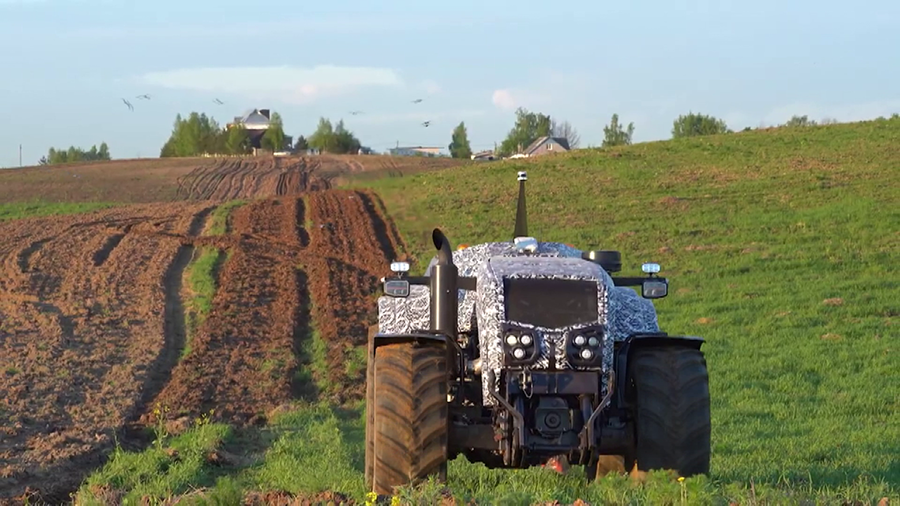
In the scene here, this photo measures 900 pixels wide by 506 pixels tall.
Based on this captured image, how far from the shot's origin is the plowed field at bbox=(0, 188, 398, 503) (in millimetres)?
13398

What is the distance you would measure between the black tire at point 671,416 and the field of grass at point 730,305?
0.23 metres

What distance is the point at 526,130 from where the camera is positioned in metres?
117

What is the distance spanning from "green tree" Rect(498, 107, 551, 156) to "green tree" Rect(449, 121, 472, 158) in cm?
1156

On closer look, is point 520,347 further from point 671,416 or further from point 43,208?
point 43,208

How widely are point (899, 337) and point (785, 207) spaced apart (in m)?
16.3

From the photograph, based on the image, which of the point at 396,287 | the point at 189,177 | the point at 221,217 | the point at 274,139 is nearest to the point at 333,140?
the point at 274,139

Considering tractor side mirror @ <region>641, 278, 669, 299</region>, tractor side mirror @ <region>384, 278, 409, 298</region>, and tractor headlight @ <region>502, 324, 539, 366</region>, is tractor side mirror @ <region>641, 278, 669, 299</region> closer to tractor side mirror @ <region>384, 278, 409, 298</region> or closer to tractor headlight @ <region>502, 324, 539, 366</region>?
tractor headlight @ <region>502, 324, 539, 366</region>

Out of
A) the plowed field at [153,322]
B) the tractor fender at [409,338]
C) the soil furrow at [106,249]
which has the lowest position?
the plowed field at [153,322]

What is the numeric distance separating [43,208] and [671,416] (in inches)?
1641

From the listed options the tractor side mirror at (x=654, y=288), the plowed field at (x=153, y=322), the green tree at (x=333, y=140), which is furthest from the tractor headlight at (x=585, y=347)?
the green tree at (x=333, y=140)

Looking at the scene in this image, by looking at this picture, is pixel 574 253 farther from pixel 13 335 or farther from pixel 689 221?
pixel 689 221

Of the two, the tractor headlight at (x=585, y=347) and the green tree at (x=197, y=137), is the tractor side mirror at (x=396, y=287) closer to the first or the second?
the tractor headlight at (x=585, y=347)

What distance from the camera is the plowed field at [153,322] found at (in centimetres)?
1340

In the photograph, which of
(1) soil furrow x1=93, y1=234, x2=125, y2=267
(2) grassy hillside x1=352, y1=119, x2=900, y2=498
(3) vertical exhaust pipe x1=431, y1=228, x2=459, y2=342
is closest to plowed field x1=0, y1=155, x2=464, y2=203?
(2) grassy hillside x1=352, y1=119, x2=900, y2=498
